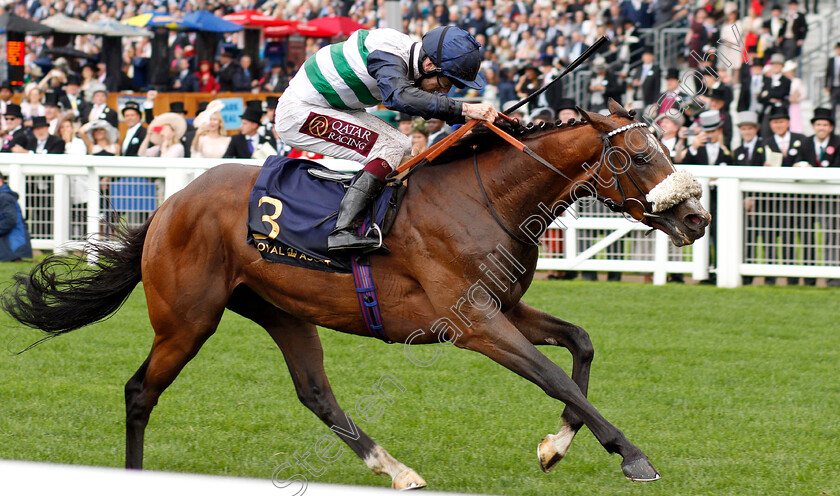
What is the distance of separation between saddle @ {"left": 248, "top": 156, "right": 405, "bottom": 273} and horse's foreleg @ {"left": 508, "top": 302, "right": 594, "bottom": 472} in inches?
29.0

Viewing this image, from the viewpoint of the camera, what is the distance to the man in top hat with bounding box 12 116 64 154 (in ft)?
40.3

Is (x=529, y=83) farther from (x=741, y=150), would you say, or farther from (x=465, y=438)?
(x=465, y=438)

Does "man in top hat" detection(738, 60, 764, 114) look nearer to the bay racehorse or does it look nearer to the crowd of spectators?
the crowd of spectators

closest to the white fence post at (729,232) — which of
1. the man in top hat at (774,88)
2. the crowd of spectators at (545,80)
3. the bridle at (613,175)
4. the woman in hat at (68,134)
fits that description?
the crowd of spectators at (545,80)

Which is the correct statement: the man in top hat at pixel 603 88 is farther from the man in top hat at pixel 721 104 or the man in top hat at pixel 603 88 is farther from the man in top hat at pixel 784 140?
the man in top hat at pixel 784 140

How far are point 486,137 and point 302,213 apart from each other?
87cm

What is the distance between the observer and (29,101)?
630 inches

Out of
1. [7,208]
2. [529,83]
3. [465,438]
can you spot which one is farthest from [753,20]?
[465,438]

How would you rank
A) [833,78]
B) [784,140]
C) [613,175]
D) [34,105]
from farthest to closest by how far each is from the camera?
[34,105] < [833,78] < [784,140] < [613,175]

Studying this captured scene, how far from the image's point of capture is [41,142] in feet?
41.1

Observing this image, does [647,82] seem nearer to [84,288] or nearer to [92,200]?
[92,200]

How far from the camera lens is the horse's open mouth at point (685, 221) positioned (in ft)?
13.1

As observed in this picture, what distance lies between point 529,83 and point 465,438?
9.38 meters

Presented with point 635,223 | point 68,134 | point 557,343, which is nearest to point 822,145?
point 635,223
